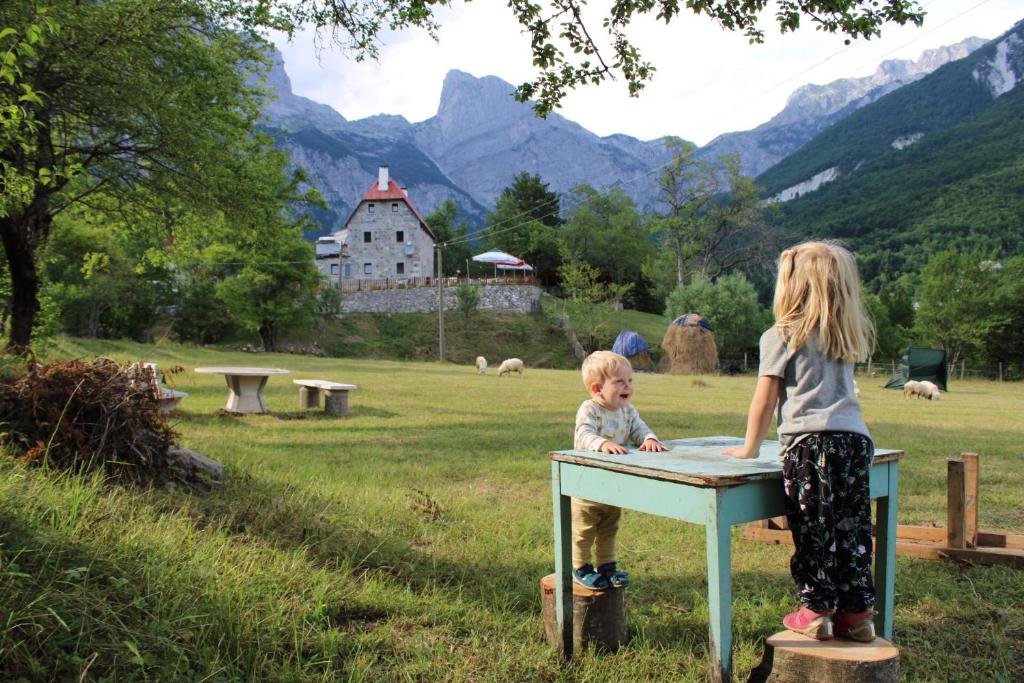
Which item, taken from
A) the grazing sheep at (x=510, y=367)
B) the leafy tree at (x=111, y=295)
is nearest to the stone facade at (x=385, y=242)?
the leafy tree at (x=111, y=295)

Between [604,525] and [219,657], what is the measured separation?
1.60 meters

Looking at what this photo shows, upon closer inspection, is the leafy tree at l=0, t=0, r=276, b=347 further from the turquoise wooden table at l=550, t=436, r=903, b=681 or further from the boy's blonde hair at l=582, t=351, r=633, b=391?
the turquoise wooden table at l=550, t=436, r=903, b=681

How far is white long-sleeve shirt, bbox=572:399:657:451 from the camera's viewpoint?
10.5 ft

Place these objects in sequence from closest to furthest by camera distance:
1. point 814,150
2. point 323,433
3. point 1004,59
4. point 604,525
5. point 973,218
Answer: point 604,525 → point 323,433 → point 973,218 → point 1004,59 → point 814,150

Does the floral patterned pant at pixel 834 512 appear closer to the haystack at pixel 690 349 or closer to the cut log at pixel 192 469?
the cut log at pixel 192 469

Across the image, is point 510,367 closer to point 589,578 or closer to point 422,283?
point 589,578

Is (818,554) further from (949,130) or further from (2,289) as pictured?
(949,130)

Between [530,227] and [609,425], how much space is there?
65.0 meters

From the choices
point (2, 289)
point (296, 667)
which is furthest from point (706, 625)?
point (2, 289)

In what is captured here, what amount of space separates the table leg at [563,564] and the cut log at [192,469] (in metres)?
3.17

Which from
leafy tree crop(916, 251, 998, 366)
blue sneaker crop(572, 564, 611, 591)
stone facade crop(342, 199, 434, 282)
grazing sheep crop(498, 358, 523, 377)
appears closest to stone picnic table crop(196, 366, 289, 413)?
blue sneaker crop(572, 564, 611, 591)

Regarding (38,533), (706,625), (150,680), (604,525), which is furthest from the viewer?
(706,625)

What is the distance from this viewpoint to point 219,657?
250 centimetres

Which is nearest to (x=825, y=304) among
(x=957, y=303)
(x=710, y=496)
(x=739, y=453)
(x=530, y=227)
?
(x=739, y=453)
